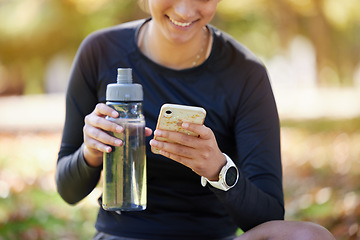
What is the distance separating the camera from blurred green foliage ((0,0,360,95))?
1413cm

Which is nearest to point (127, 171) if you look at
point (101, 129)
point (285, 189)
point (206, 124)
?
point (101, 129)

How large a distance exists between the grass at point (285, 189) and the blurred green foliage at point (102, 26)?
168 inches

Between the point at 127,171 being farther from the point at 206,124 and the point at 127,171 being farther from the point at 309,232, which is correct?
the point at 309,232

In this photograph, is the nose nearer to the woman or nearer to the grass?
the woman

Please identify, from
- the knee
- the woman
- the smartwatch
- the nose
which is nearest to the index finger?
the smartwatch

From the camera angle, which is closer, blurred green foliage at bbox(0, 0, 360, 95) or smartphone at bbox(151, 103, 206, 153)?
smartphone at bbox(151, 103, 206, 153)

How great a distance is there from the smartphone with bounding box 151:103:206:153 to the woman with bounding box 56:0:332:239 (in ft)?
1.25

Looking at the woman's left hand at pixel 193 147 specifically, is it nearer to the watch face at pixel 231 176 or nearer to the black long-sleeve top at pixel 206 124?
the watch face at pixel 231 176

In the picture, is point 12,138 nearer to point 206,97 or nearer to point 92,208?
point 92,208

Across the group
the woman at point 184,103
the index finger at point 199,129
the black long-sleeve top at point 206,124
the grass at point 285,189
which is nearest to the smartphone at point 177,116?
the index finger at point 199,129

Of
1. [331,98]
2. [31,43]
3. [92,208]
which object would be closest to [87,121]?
[92,208]

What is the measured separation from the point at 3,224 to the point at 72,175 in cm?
217

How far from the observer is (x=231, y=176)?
→ 77.6 inches

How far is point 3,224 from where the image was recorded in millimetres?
4203
